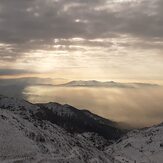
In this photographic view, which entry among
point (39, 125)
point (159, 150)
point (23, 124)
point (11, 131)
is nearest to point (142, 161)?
point (159, 150)

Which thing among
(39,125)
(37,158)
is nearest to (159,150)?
(39,125)

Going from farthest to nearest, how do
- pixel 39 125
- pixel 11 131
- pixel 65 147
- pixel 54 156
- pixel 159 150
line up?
pixel 159 150 → pixel 39 125 → pixel 65 147 → pixel 11 131 → pixel 54 156

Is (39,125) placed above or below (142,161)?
above

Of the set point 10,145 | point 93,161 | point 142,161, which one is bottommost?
point 142,161

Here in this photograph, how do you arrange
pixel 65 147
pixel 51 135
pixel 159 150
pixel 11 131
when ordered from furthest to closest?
pixel 159 150
pixel 51 135
pixel 65 147
pixel 11 131

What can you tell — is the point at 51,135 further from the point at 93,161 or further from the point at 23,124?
the point at 93,161

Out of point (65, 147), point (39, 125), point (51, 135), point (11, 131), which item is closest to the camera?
point (11, 131)

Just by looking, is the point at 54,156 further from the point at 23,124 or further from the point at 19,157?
the point at 23,124

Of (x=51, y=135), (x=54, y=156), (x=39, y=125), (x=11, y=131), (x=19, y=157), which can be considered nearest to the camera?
(x=19, y=157)

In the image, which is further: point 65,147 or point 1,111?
point 1,111
